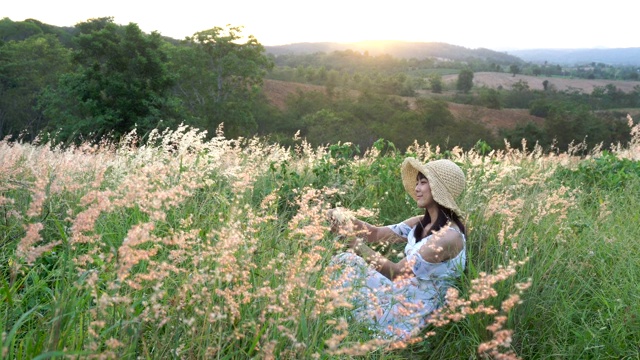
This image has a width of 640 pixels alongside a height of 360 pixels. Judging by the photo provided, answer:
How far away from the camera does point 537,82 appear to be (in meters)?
88.4

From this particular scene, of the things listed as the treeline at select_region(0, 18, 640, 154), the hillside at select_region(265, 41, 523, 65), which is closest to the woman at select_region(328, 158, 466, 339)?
the treeline at select_region(0, 18, 640, 154)

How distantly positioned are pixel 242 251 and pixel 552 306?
6.25 feet

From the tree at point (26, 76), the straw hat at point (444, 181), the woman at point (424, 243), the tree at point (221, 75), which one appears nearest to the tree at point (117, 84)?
the tree at point (26, 76)

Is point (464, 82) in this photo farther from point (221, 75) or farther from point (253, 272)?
point (253, 272)

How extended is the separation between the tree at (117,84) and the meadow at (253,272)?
23667 mm

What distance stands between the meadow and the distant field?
278ft

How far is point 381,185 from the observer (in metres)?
5.47

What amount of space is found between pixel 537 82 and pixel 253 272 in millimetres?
94365

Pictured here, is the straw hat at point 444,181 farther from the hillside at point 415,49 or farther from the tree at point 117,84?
the hillside at point 415,49

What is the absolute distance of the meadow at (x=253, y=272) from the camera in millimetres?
1863

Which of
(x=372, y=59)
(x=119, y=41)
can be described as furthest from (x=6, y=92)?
(x=372, y=59)

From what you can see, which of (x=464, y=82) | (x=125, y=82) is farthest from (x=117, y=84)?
(x=464, y=82)

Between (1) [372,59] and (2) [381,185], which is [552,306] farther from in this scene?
(1) [372,59]

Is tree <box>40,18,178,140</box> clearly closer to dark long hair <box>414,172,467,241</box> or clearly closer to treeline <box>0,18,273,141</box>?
treeline <box>0,18,273,141</box>
